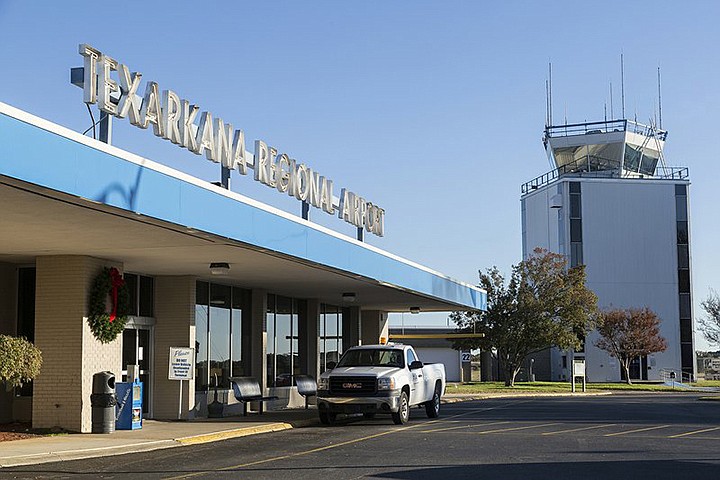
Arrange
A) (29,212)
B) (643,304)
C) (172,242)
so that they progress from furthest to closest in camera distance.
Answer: (643,304) → (172,242) → (29,212)

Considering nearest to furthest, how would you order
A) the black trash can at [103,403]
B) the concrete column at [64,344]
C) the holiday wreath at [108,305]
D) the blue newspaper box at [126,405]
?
the black trash can at [103,403], the concrete column at [64,344], the holiday wreath at [108,305], the blue newspaper box at [126,405]

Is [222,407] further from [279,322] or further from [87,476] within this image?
[87,476]

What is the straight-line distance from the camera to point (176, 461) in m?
16.7

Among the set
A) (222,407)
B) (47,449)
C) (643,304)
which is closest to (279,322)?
(222,407)

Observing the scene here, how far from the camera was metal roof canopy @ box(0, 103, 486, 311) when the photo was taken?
13.9 meters

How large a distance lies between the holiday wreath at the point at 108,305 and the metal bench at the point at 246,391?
5.35 m

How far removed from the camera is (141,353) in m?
26.1

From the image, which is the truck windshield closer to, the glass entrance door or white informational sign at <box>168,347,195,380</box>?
white informational sign at <box>168,347,195,380</box>

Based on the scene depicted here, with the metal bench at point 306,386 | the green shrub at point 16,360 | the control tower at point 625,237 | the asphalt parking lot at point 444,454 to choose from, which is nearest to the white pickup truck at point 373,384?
the asphalt parking lot at point 444,454

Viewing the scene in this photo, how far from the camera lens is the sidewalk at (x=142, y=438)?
56.5 feet

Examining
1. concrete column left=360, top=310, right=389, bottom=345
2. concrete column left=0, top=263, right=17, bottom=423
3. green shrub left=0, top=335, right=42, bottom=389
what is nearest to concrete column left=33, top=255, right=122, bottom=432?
green shrub left=0, top=335, right=42, bottom=389

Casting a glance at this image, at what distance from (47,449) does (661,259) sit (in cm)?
7246

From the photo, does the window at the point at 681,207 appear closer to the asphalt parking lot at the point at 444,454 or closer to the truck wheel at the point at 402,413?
the asphalt parking lot at the point at 444,454

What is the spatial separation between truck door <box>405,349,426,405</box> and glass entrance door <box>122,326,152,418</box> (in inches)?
258
